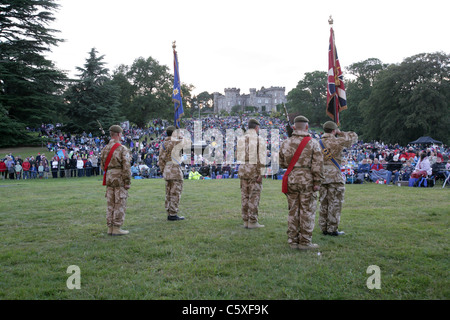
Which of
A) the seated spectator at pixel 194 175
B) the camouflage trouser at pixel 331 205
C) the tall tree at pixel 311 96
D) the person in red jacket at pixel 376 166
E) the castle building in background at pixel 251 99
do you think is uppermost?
the castle building in background at pixel 251 99

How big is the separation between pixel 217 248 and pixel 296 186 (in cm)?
183

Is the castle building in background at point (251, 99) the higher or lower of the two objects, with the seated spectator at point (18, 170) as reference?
higher

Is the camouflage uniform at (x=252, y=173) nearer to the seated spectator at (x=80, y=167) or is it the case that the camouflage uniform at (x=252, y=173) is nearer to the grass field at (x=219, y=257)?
the grass field at (x=219, y=257)

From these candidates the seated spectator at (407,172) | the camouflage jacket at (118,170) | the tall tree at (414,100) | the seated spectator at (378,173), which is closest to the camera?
the camouflage jacket at (118,170)

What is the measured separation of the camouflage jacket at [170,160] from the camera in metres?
8.55

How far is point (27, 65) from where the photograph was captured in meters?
38.3

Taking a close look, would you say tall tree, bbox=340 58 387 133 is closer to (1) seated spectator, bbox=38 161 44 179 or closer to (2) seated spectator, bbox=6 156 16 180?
(1) seated spectator, bbox=38 161 44 179

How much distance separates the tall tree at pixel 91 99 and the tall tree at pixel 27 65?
12.5 feet

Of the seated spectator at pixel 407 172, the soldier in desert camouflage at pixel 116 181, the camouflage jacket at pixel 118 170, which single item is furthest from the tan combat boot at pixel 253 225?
the seated spectator at pixel 407 172

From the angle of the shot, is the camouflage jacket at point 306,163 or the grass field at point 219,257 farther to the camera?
the camouflage jacket at point 306,163

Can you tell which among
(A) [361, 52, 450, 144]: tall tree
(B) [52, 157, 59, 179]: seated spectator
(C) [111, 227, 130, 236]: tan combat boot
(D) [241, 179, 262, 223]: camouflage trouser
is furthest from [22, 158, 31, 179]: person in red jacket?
(A) [361, 52, 450, 144]: tall tree

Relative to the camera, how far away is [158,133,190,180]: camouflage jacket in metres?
8.55

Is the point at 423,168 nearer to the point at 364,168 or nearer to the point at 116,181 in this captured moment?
the point at 364,168
